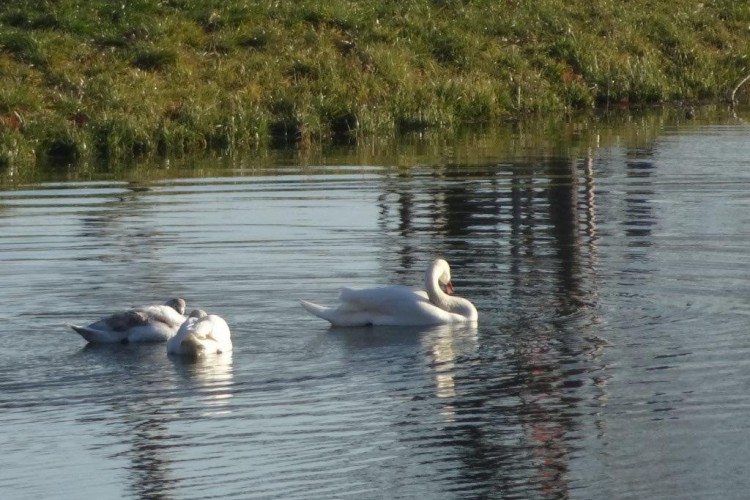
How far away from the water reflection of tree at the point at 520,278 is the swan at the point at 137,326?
68.7 inches

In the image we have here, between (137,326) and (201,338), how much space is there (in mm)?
839

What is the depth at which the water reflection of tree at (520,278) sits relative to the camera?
307 inches

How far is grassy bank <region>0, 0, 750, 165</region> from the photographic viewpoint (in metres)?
25.6

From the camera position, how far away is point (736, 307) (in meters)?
11.2

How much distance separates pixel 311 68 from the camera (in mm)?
29312

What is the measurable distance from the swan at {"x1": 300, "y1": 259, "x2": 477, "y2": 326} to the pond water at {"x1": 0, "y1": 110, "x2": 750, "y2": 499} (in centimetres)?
12

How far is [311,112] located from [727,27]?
48.0 ft

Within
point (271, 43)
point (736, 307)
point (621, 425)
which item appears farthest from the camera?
point (271, 43)

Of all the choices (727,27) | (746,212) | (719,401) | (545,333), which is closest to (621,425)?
(719,401)

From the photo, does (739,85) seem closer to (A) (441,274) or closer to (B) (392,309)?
(A) (441,274)

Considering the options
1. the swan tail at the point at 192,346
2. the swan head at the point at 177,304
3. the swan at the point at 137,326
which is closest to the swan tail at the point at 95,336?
Result: the swan at the point at 137,326

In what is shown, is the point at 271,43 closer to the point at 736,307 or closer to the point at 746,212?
the point at 746,212

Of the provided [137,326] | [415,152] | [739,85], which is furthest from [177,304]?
[739,85]

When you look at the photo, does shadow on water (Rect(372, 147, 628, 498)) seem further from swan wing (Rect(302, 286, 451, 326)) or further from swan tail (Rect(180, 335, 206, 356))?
swan tail (Rect(180, 335, 206, 356))
